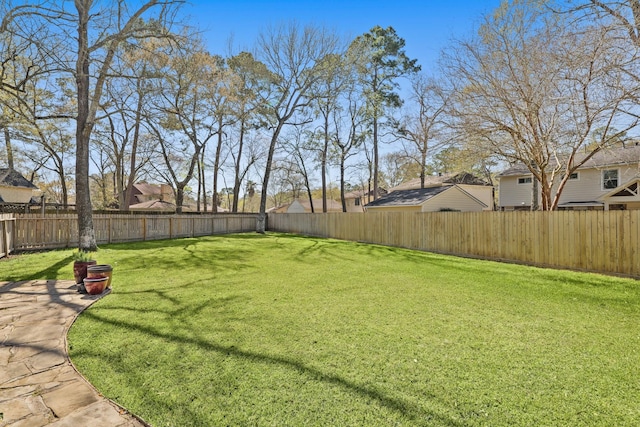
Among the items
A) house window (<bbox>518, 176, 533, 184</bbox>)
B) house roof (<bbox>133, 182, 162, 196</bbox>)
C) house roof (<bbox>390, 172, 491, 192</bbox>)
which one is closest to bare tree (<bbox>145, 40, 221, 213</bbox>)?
house roof (<bbox>390, 172, 491, 192</bbox>)

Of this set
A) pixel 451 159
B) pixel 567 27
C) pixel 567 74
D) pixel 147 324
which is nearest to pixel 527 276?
pixel 567 74

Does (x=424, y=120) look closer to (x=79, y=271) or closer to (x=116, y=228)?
(x=116, y=228)

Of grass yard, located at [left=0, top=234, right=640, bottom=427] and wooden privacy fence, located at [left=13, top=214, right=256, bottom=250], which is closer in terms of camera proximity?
grass yard, located at [left=0, top=234, right=640, bottom=427]

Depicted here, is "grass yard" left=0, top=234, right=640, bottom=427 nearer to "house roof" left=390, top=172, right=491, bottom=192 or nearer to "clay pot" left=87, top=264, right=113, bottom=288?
"clay pot" left=87, top=264, right=113, bottom=288

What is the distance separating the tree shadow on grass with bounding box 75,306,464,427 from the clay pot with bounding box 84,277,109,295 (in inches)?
48.2

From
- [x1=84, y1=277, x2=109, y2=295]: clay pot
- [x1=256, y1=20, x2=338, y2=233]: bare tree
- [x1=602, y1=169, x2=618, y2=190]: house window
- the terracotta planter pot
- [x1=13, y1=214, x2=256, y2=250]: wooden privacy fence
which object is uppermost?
[x1=256, y1=20, x2=338, y2=233]: bare tree

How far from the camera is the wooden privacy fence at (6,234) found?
7.68 m

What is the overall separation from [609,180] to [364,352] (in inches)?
794

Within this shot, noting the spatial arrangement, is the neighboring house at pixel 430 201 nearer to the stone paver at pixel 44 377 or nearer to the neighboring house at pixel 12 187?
the stone paver at pixel 44 377

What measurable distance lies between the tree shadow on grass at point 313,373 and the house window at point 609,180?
2017 cm

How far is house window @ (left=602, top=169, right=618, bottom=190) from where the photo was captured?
16.2 meters

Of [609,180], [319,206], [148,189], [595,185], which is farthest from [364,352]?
[148,189]

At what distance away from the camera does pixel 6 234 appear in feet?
26.2

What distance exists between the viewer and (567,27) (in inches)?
253
